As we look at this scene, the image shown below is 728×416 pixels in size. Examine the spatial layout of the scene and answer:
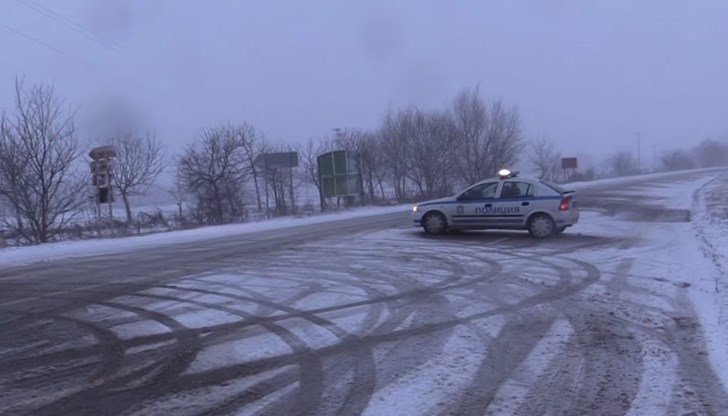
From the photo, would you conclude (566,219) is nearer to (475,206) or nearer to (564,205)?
(564,205)

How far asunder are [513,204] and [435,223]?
2121mm

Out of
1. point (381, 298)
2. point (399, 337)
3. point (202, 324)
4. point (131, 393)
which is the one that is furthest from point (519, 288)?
point (131, 393)

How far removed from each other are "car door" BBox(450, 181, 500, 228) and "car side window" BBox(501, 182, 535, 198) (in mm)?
228

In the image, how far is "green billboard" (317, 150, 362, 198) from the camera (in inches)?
1499

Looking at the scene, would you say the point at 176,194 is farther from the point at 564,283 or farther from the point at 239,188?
the point at 564,283

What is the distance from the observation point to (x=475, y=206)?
16.9 meters

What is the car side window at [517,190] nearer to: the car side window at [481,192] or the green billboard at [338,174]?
the car side window at [481,192]

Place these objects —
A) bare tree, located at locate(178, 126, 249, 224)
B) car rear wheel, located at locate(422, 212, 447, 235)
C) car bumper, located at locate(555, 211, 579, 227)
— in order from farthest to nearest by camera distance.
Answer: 1. bare tree, located at locate(178, 126, 249, 224)
2. car rear wheel, located at locate(422, 212, 447, 235)
3. car bumper, located at locate(555, 211, 579, 227)

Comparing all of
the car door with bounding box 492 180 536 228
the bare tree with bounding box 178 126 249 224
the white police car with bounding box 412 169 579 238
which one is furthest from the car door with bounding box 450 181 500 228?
the bare tree with bounding box 178 126 249 224

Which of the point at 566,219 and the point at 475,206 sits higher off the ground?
the point at 475,206

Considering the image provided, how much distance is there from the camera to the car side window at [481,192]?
1681 cm

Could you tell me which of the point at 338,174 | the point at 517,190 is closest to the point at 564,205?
the point at 517,190

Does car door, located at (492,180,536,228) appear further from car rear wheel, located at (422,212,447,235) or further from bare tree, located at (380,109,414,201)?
bare tree, located at (380,109,414,201)

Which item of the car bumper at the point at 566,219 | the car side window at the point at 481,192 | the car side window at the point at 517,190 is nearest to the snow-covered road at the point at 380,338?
the car bumper at the point at 566,219
